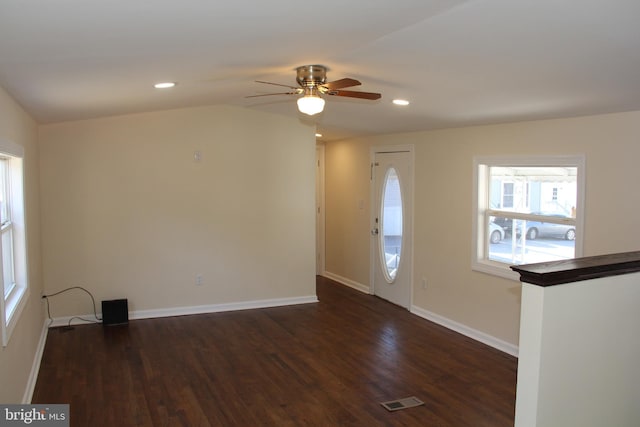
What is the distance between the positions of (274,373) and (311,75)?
94.5 inches

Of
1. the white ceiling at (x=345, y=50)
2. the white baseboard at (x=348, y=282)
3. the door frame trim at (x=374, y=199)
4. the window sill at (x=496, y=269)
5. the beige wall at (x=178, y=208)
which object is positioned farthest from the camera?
the white baseboard at (x=348, y=282)

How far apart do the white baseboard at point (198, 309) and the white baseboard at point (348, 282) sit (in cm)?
84

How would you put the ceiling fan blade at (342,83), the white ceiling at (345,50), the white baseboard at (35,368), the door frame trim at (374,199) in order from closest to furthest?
1. the white ceiling at (345,50)
2. the ceiling fan blade at (342,83)
3. the white baseboard at (35,368)
4. the door frame trim at (374,199)

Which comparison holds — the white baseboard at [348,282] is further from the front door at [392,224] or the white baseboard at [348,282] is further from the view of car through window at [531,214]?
the view of car through window at [531,214]

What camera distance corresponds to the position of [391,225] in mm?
6266

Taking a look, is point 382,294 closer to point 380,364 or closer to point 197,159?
point 380,364

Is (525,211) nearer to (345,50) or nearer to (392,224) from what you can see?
(392,224)

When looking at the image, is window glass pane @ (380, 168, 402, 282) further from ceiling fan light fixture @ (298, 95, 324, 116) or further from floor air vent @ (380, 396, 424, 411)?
ceiling fan light fixture @ (298, 95, 324, 116)

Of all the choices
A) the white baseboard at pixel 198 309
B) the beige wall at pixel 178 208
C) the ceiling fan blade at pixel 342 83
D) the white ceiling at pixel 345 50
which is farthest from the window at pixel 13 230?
the ceiling fan blade at pixel 342 83

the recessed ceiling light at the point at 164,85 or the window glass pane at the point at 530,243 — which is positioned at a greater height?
the recessed ceiling light at the point at 164,85

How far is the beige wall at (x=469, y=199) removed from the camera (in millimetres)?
3570

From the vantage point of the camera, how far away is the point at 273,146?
5949mm

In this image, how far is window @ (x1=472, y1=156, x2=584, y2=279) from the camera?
13.1ft

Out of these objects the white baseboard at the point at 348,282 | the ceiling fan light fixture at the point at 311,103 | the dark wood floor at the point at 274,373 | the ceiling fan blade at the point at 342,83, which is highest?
the ceiling fan blade at the point at 342,83
